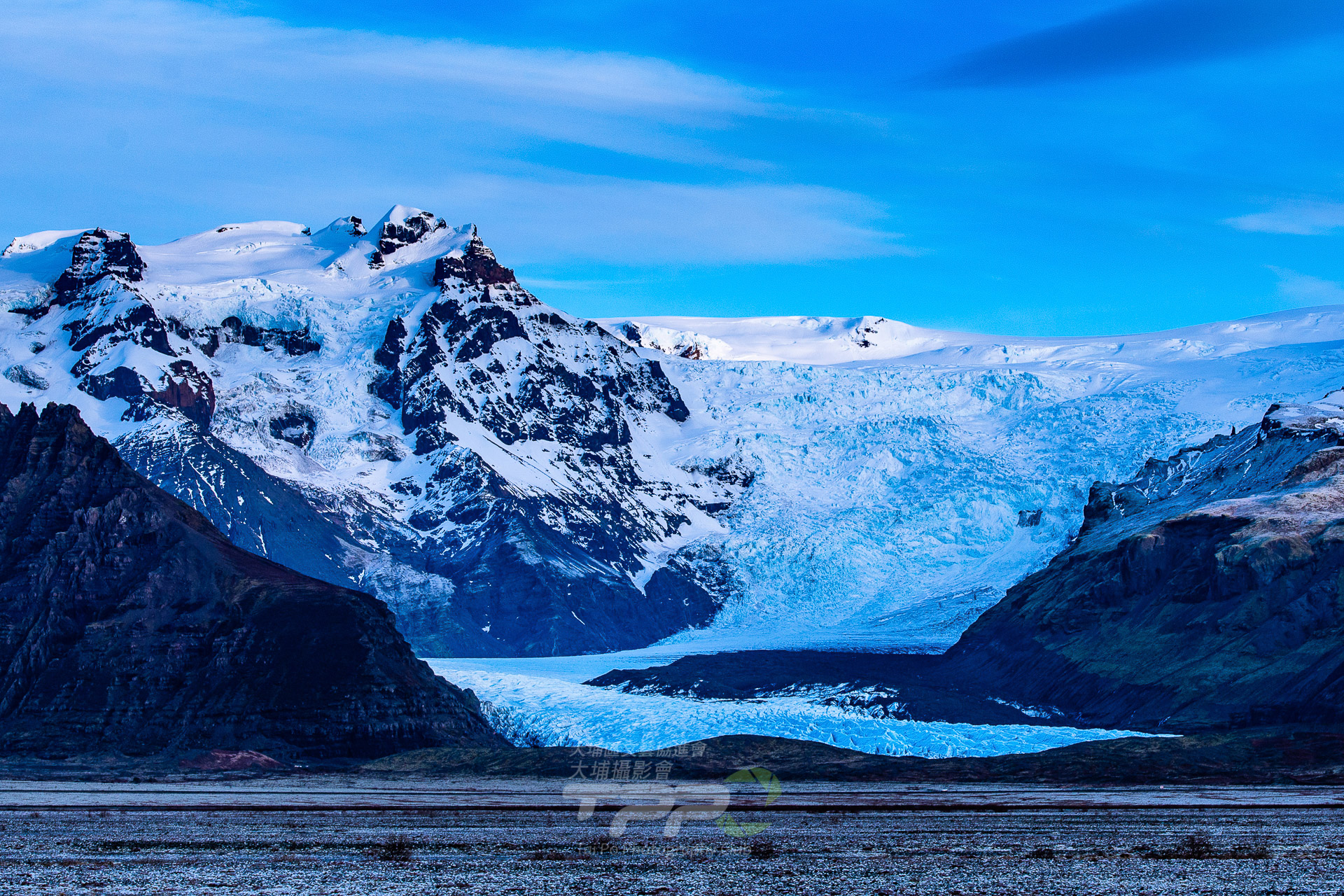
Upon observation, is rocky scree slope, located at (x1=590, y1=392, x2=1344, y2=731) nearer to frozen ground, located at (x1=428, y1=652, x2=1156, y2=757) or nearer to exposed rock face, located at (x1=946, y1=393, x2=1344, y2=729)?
exposed rock face, located at (x1=946, y1=393, x2=1344, y2=729)

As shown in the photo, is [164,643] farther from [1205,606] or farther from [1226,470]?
[1226,470]

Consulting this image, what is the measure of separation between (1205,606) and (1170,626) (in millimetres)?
3605

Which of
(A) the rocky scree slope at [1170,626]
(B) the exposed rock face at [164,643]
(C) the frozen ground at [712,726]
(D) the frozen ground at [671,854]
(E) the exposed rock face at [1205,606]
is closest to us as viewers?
(D) the frozen ground at [671,854]

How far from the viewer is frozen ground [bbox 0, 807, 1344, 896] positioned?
41.0 meters

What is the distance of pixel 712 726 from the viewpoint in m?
123

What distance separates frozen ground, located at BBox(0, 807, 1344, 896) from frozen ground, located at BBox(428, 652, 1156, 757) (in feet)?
167

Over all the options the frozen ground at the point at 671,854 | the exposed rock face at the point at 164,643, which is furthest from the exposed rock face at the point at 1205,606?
the exposed rock face at the point at 164,643

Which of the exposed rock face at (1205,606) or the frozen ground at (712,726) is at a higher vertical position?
the exposed rock face at (1205,606)

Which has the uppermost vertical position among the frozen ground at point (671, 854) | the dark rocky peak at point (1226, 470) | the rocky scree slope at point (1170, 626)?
the dark rocky peak at point (1226, 470)

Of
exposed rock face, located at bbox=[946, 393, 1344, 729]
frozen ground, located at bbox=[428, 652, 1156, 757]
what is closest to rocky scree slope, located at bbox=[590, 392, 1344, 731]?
exposed rock face, located at bbox=[946, 393, 1344, 729]

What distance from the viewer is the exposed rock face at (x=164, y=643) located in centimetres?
9888

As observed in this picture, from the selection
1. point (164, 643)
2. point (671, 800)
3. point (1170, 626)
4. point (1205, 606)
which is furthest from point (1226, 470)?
point (164, 643)

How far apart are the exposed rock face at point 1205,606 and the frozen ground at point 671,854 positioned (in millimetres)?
56525

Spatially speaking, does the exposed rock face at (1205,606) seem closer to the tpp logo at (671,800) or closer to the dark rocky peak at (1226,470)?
the dark rocky peak at (1226,470)
